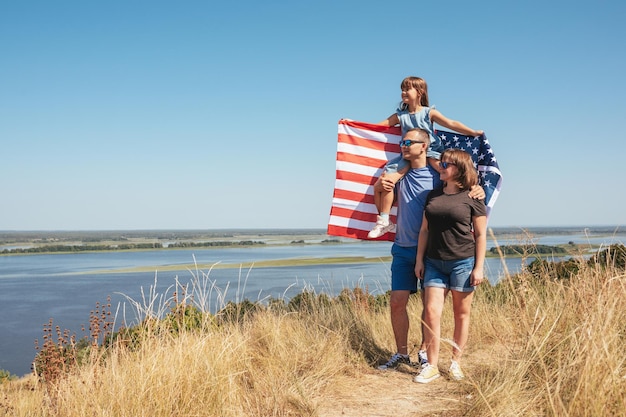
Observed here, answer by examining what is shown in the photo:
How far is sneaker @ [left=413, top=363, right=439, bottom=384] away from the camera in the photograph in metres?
4.51

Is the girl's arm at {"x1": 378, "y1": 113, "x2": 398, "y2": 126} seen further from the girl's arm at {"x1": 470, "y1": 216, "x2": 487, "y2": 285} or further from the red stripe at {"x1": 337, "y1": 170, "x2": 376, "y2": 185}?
the girl's arm at {"x1": 470, "y1": 216, "x2": 487, "y2": 285}

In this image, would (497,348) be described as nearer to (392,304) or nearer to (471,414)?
(392,304)

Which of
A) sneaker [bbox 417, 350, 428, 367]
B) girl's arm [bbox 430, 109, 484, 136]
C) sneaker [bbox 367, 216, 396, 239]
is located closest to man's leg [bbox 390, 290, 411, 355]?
sneaker [bbox 417, 350, 428, 367]

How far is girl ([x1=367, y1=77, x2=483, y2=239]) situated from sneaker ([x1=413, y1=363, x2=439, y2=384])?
1266 mm

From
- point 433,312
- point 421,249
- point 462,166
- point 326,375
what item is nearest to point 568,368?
point 433,312

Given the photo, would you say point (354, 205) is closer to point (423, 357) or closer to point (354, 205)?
point (354, 205)

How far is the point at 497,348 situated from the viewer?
555cm

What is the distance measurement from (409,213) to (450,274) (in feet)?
2.15

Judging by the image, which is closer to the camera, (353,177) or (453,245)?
(453,245)

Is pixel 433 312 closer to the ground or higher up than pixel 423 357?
higher up

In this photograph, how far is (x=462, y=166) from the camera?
14.4 ft

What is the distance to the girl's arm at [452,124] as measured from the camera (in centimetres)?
498

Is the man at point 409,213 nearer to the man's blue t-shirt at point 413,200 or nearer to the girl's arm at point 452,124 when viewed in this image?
the man's blue t-shirt at point 413,200

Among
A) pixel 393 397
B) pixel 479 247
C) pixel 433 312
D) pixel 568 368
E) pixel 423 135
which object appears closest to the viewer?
pixel 568 368
